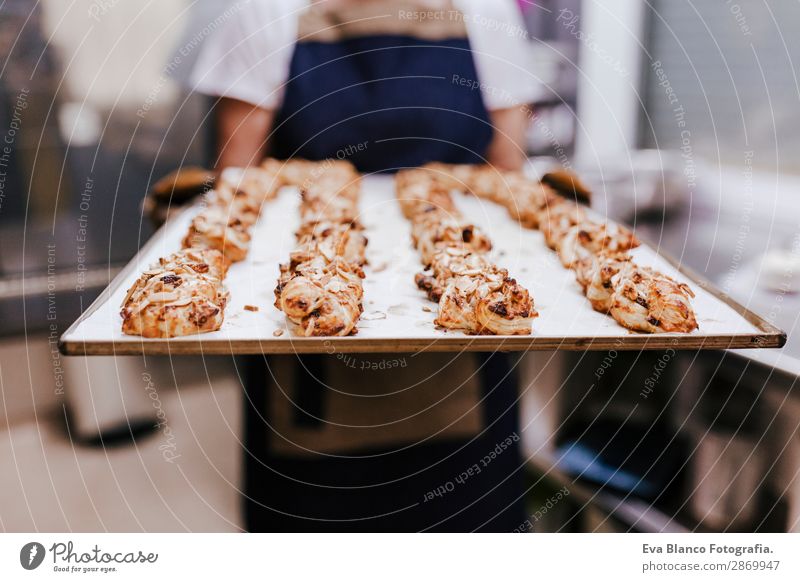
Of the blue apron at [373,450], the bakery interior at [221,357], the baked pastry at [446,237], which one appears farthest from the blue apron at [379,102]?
the bakery interior at [221,357]

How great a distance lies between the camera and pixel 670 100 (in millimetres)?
914

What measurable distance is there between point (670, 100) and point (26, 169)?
0.88 metres

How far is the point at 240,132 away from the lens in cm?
123

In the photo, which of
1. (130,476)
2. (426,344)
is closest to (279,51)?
(426,344)

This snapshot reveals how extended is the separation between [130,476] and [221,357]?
0.63 feet

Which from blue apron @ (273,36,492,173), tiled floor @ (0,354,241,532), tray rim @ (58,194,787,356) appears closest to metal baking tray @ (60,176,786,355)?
tray rim @ (58,194,787,356)

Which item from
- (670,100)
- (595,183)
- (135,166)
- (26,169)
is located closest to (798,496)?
(670,100)

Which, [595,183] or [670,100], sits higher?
[670,100]

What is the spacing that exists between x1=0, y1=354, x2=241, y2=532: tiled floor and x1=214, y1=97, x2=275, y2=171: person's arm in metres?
0.40

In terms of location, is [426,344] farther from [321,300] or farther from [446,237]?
[446,237]

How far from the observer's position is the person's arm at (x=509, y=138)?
4.08ft

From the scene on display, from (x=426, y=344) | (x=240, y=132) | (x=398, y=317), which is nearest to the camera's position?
(x=426, y=344)

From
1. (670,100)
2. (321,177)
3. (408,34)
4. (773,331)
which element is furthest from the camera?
(321,177)
